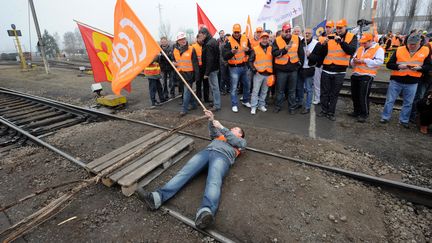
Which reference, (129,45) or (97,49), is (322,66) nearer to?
(129,45)

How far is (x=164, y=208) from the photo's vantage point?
10.2 ft

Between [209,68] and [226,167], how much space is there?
12.5 feet

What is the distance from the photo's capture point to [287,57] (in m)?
6.12

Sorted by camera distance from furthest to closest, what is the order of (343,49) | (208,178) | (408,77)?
(343,49) → (408,77) → (208,178)

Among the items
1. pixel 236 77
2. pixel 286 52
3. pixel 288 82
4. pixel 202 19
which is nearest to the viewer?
pixel 286 52

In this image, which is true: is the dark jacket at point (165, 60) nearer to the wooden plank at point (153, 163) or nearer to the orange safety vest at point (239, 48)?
the orange safety vest at point (239, 48)

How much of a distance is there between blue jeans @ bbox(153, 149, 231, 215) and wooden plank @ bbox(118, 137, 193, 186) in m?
0.47

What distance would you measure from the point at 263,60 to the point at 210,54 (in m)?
1.49

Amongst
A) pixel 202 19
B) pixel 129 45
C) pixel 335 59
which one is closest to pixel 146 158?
pixel 129 45

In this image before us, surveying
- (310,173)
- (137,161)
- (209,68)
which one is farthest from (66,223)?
(209,68)

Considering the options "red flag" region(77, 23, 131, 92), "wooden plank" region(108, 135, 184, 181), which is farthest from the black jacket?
"wooden plank" region(108, 135, 184, 181)

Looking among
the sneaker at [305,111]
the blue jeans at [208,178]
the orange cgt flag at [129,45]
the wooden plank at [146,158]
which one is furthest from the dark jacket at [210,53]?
the blue jeans at [208,178]

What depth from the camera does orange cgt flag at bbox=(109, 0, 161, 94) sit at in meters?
3.61

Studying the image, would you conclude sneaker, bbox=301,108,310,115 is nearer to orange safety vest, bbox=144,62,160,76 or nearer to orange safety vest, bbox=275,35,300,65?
orange safety vest, bbox=275,35,300,65
